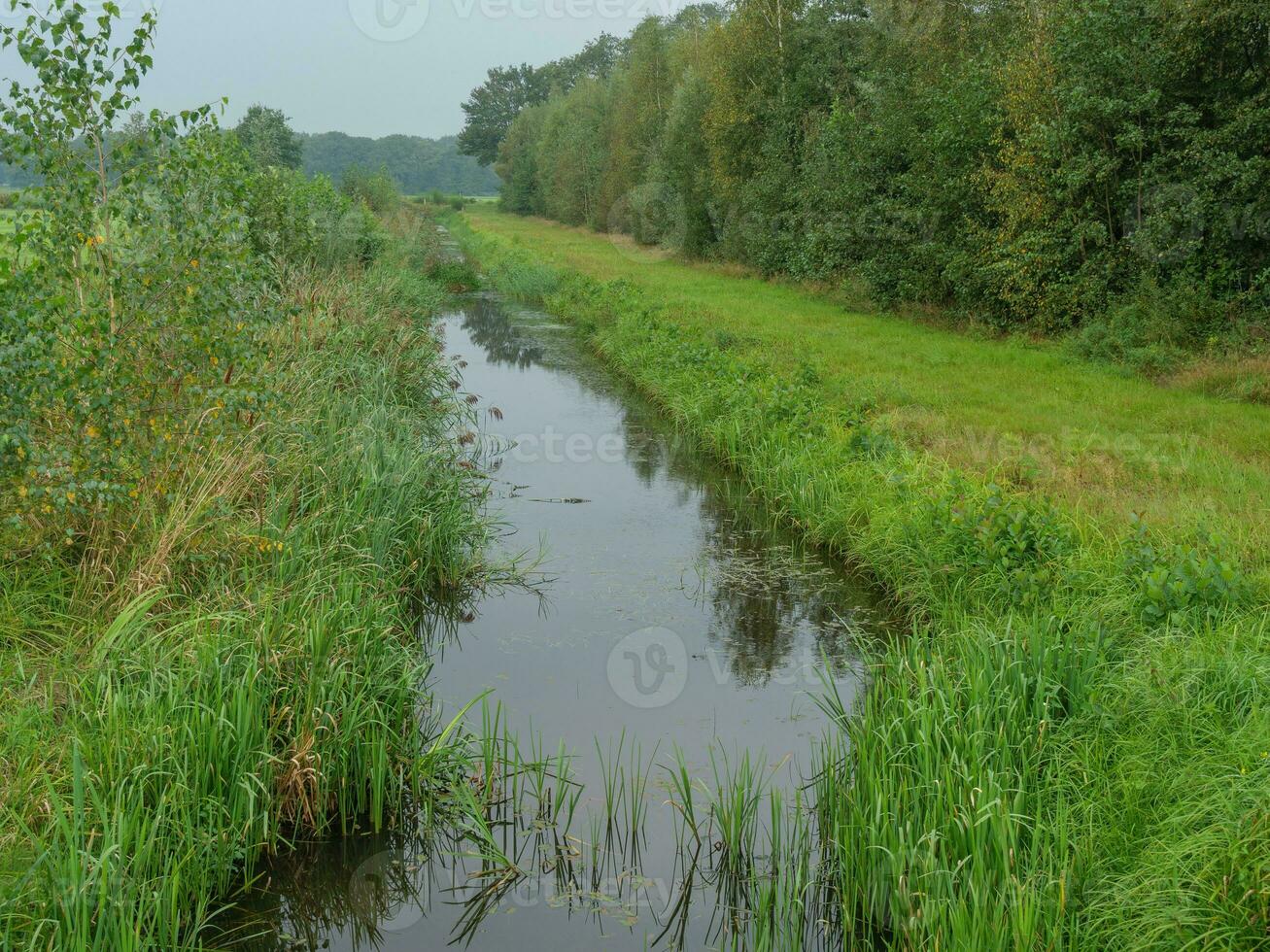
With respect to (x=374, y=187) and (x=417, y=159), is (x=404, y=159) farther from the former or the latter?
(x=374, y=187)

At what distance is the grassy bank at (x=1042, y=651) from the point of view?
3.68 m

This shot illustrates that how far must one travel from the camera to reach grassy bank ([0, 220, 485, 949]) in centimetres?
386

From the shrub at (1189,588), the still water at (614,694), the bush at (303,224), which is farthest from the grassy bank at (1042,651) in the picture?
the bush at (303,224)

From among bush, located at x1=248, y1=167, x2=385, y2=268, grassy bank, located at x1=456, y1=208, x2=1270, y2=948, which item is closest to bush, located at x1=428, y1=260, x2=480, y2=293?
bush, located at x1=248, y1=167, x2=385, y2=268

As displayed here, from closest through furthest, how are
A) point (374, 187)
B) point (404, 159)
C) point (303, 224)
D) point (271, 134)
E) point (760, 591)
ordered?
1. point (760, 591)
2. point (303, 224)
3. point (271, 134)
4. point (374, 187)
5. point (404, 159)

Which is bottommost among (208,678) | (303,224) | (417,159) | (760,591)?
(760,591)

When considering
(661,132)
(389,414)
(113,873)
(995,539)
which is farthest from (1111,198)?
(661,132)

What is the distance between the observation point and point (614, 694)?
6.44m

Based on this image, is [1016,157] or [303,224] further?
[1016,157]

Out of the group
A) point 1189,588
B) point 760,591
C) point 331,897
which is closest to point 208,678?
point 331,897

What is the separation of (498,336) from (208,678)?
17.7m

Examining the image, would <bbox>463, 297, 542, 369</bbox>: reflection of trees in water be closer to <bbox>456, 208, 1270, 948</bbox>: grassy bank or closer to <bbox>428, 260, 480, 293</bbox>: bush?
<bbox>428, 260, 480, 293</bbox>: bush

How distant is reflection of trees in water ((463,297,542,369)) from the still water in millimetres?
Result: 6907

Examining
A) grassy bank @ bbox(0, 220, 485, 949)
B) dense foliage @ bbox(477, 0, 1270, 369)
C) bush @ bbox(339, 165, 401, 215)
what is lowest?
grassy bank @ bbox(0, 220, 485, 949)
